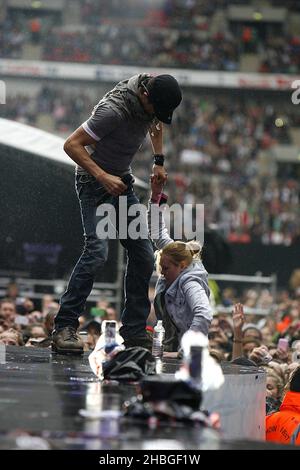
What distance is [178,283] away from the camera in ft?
20.3

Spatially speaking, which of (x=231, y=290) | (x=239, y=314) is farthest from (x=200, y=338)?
(x=231, y=290)

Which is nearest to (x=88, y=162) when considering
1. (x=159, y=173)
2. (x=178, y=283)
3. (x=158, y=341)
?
(x=159, y=173)

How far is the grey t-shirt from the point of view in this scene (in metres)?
5.90

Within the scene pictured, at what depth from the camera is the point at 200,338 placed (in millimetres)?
3967

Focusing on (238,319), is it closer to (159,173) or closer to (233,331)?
(233,331)

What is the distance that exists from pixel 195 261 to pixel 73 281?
73 centimetres

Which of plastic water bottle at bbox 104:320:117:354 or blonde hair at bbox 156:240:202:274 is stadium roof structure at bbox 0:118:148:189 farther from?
plastic water bottle at bbox 104:320:117:354

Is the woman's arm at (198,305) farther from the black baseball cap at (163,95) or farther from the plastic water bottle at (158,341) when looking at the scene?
the black baseball cap at (163,95)

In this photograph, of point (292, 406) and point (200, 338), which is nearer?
point (200, 338)

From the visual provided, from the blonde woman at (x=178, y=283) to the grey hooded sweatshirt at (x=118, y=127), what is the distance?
0.64 ft

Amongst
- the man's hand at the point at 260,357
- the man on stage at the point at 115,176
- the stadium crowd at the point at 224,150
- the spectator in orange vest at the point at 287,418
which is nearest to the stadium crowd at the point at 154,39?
the stadium crowd at the point at 224,150

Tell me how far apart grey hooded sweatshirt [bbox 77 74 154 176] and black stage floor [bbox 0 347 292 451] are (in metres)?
1.33

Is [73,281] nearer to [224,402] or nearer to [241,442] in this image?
[224,402]

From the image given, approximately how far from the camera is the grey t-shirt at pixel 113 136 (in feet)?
19.4
